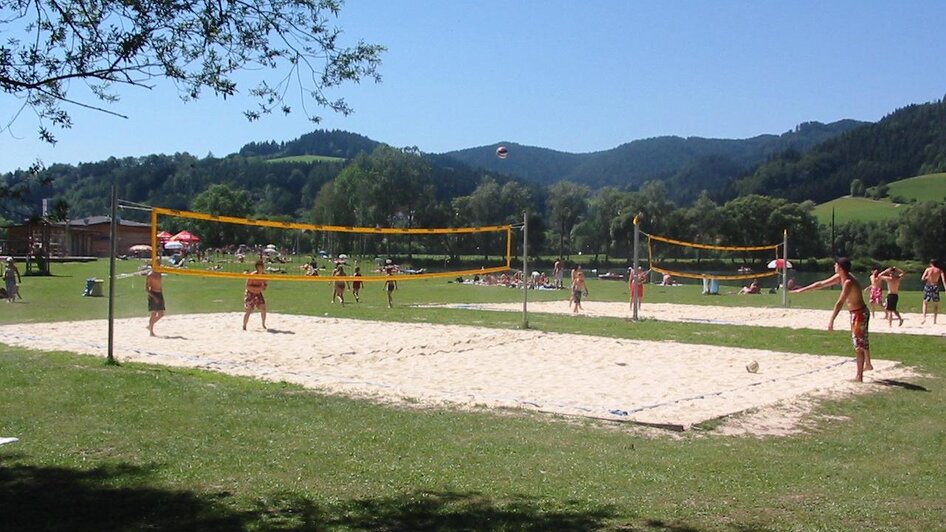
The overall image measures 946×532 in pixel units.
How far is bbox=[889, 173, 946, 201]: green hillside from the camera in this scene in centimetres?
10031

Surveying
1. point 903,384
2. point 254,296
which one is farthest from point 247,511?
point 254,296

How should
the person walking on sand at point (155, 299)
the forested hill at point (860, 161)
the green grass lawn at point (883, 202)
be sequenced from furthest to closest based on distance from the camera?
1. the forested hill at point (860, 161)
2. the green grass lawn at point (883, 202)
3. the person walking on sand at point (155, 299)

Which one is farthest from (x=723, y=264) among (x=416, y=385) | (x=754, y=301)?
(x=416, y=385)

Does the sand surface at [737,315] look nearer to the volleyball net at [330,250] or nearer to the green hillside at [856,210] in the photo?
the volleyball net at [330,250]

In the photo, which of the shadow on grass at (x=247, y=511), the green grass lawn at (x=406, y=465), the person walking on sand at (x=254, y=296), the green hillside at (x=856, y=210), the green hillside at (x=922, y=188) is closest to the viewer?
the shadow on grass at (x=247, y=511)

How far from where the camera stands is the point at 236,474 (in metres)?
5.54

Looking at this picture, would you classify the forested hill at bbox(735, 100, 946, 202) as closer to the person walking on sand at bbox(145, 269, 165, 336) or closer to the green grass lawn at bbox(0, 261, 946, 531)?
the person walking on sand at bbox(145, 269, 165, 336)

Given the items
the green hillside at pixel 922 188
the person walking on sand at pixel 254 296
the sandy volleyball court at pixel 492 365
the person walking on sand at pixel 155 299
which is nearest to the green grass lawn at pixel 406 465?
the sandy volleyball court at pixel 492 365

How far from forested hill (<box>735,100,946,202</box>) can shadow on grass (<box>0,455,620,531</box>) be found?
126 m

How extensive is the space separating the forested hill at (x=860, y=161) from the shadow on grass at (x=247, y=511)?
126m

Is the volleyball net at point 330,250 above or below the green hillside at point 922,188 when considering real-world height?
below

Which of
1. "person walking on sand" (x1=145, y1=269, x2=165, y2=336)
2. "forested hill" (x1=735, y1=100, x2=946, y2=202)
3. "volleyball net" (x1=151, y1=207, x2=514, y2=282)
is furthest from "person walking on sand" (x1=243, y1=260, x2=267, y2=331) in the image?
"forested hill" (x1=735, y1=100, x2=946, y2=202)

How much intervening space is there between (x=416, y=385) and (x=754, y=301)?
2135 centimetres

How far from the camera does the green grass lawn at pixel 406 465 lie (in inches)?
182
